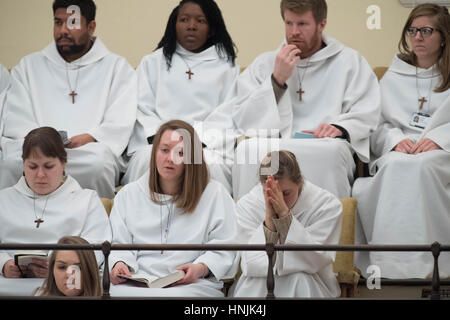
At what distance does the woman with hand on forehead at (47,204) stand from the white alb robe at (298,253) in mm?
694

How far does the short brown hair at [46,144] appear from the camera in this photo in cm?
469

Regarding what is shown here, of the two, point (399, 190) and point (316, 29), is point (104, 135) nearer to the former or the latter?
point (316, 29)

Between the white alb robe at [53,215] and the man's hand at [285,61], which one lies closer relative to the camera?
the white alb robe at [53,215]

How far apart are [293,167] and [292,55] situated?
1.20 metres

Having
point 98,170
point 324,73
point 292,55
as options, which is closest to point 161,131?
point 98,170

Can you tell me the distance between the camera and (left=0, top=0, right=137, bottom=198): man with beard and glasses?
5.51 meters

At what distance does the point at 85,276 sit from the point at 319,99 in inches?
83.6

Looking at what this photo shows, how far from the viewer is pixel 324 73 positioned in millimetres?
5781

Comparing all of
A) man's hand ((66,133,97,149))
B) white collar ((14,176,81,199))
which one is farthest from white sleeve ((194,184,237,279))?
man's hand ((66,133,97,149))

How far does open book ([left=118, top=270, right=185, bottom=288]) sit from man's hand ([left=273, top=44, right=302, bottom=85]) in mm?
1554

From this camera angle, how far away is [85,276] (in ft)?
13.7

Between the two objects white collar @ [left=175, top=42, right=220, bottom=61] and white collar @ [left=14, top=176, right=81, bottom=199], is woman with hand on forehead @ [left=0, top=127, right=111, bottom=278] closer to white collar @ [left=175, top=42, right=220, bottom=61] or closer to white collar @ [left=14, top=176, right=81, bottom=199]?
white collar @ [left=14, top=176, right=81, bottom=199]

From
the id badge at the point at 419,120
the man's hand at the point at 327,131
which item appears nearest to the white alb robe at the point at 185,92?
the man's hand at the point at 327,131

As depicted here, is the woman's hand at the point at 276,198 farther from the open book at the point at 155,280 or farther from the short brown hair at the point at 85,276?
the short brown hair at the point at 85,276
